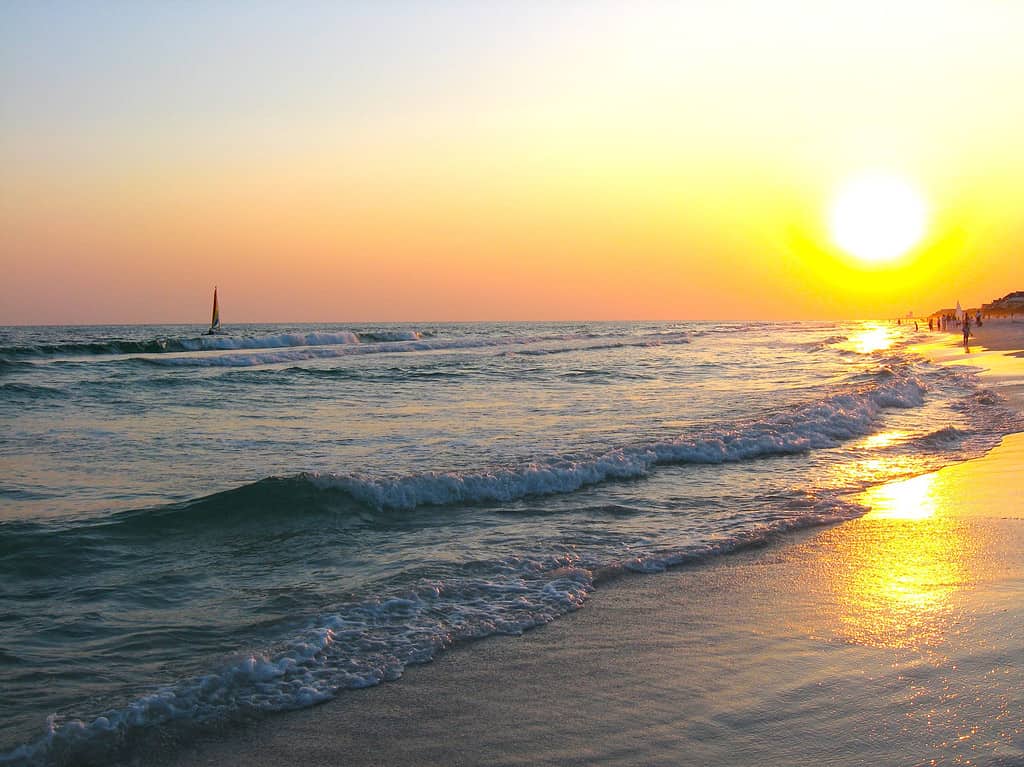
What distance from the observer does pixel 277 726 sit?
13.5ft

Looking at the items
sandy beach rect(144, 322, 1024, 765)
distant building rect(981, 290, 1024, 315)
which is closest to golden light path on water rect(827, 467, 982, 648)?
sandy beach rect(144, 322, 1024, 765)

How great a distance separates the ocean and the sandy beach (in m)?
0.38

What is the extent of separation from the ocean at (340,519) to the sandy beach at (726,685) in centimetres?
38

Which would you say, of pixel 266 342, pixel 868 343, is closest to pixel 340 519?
pixel 266 342

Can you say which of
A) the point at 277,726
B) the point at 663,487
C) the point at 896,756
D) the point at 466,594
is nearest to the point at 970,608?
the point at 896,756

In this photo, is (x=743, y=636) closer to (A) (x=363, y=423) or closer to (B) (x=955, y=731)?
(B) (x=955, y=731)

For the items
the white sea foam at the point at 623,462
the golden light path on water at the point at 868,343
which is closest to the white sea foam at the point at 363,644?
the white sea foam at the point at 623,462

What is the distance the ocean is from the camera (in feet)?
15.5

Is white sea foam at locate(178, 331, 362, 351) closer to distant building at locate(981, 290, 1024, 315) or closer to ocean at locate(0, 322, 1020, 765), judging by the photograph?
ocean at locate(0, 322, 1020, 765)

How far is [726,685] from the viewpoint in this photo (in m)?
4.26

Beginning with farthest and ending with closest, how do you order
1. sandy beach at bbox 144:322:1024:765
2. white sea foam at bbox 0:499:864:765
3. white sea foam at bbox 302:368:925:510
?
white sea foam at bbox 302:368:925:510
white sea foam at bbox 0:499:864:765
sandy beach at bbox 144:322:1024:765

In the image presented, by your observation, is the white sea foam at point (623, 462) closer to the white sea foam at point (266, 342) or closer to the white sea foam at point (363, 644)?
the white sea foam at point (363, 644)

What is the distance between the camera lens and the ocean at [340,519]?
15.5 ft

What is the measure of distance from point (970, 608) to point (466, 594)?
336 cm
